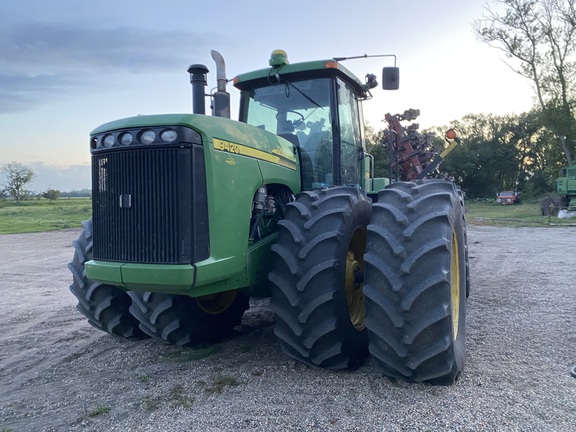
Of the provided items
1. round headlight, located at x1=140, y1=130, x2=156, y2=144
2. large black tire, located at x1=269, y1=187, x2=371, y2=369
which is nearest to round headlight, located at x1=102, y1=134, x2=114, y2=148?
round headlight, located at x1=140, y1=130, x2=156, y2=144

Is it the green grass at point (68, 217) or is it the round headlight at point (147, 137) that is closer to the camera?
the round headlight at point (147, 137)

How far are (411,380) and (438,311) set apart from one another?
0.52 meters

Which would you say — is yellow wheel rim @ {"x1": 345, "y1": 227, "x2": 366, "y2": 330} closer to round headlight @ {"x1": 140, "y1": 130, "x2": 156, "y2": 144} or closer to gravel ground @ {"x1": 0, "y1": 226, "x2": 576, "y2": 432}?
gravel ground @ {"x1": 0, "y1": 226, "x2": 576, "y2": 432}

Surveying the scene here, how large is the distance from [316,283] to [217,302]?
5.00 ft

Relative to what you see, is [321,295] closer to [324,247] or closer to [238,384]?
[324,247]

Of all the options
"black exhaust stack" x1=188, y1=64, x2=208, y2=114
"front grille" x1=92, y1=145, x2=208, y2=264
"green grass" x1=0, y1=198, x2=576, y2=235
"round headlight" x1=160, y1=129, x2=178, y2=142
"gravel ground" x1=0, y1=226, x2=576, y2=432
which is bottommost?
"gravel ground" x1=0, y1=226, x2=576, y2=432

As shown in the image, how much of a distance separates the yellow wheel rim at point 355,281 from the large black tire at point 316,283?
228 mm

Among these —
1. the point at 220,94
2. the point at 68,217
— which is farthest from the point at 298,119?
the point at 68,217

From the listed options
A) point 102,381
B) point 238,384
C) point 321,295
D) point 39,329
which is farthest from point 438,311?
point 39,329

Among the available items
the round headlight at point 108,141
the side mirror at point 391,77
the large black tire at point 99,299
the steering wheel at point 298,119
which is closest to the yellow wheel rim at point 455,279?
the side mirror at point 391,77

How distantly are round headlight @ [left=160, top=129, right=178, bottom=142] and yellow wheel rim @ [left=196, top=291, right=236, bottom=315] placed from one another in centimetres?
168

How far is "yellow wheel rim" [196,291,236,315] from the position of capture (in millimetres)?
4327

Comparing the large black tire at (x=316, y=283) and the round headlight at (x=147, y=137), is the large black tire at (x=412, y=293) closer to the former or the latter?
the large black tire at (x=316, y=283)

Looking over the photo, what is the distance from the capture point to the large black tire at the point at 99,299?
4.23 m
